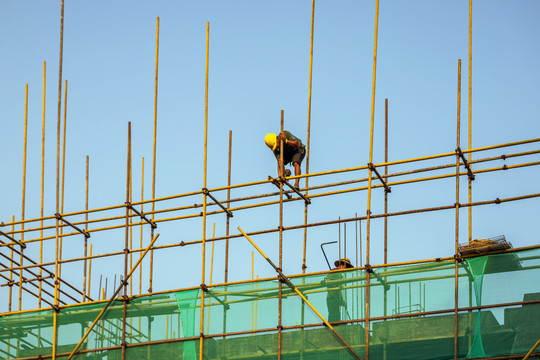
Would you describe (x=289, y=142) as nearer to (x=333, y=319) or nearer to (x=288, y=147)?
(x=288, y=147)

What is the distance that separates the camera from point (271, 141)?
21859 mm

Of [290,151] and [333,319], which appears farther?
[290,151]

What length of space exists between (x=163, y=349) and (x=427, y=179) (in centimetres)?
571

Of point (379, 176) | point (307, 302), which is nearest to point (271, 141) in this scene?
point (379, 176)

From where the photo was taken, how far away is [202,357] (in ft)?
65.2

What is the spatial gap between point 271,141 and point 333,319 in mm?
4185

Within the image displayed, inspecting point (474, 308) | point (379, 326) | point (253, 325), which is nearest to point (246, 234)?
point (253, 325)

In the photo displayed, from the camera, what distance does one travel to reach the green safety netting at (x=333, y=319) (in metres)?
18.2

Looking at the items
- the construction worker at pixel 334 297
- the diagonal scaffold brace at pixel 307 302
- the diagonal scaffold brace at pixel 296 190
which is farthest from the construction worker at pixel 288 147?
the construction worker at pixel 334 297

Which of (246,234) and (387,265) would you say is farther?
(246,234)

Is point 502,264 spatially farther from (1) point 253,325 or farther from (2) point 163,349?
(2) point 163,349

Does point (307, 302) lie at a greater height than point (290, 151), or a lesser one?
lesser

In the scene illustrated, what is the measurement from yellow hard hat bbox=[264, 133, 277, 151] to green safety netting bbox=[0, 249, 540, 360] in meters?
3.18

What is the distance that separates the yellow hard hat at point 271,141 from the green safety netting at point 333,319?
318 centimetres
